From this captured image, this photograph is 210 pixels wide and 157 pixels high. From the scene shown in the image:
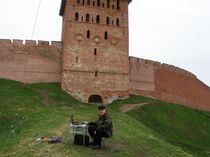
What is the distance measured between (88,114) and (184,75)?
21.4 metres

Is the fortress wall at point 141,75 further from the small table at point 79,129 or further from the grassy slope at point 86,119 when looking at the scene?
the small table at point 79,129

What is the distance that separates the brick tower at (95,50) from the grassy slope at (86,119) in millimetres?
1342

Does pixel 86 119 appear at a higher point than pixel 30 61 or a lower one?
lower

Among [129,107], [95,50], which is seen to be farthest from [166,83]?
[129,107]

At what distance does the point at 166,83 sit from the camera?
3931 cm

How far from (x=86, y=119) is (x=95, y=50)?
497 inches

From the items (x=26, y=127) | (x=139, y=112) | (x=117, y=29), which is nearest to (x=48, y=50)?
(x=117, y=29)

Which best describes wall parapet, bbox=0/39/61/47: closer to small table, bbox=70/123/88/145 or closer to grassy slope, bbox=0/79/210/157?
grassy slope, bbox=0/79/210/157

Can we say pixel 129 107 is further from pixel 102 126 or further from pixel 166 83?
pixel 102 126

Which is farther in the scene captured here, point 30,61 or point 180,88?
point 180,88

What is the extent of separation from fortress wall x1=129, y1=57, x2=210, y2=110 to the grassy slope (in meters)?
2.74

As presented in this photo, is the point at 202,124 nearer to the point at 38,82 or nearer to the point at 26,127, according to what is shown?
the point at 38,82

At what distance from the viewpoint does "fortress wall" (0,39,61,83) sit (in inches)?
1283

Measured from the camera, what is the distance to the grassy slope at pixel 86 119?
14043 millimetres
